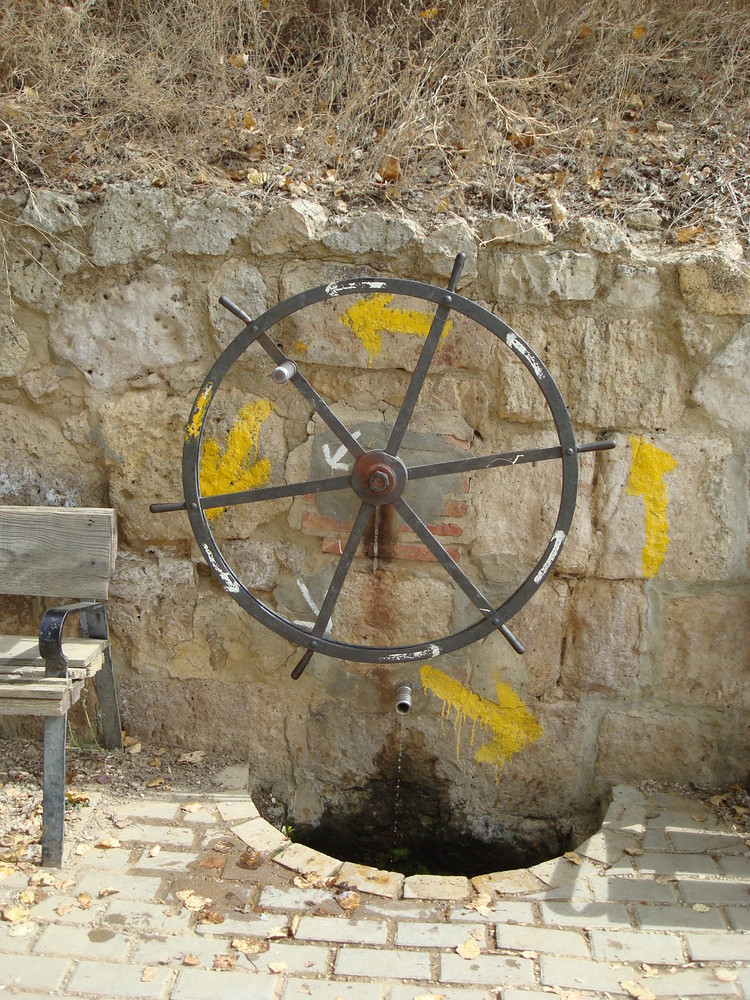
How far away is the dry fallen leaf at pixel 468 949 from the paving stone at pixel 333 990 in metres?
0.16

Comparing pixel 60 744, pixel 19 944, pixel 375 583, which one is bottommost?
pixel 19 944

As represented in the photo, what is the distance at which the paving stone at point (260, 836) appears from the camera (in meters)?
2.54

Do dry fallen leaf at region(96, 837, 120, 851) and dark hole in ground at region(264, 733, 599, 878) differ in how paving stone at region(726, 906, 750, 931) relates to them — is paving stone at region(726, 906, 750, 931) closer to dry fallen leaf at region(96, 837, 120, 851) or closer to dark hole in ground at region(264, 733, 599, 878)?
dark hole in ground at region(264, 733, 599, 878)

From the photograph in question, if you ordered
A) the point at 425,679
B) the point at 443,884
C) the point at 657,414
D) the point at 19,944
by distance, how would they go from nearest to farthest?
the point at 19,944 → the point at 443,884 → the point at 657,414 → the point at 425,679

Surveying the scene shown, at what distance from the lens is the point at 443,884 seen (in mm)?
2439

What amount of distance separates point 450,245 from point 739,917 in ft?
6.43

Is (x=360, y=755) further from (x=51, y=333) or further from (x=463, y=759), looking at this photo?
(x=51, y=333)

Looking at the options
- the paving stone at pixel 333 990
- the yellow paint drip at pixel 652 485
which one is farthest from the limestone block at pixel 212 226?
the paving stone at pixel 333 990

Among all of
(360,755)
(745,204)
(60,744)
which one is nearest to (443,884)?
(360,755)

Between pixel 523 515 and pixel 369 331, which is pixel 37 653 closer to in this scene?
pixel 369 331

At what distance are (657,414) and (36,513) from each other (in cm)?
190

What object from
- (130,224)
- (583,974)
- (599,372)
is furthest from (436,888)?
(130,224)

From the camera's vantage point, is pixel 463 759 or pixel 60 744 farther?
pixel 463 759

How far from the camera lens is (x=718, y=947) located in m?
2.18
